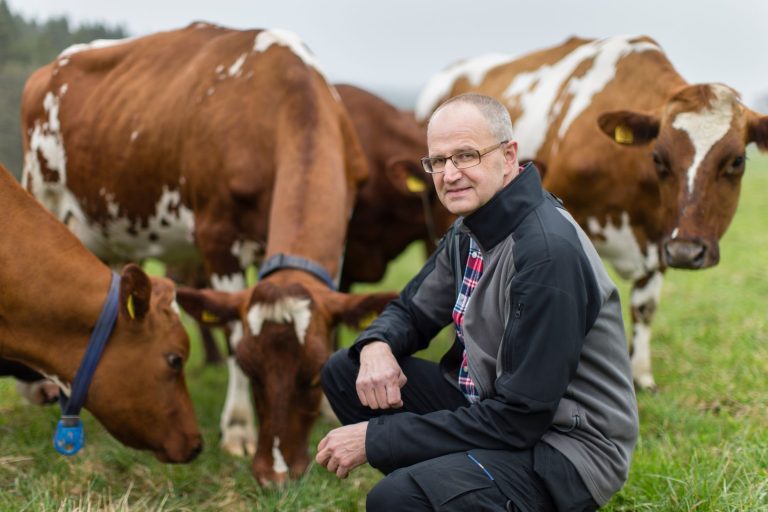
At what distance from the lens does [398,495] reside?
2.67 m

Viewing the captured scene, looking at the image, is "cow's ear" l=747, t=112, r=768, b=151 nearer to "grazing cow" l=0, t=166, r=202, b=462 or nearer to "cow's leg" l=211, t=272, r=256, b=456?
"cow's leg" l=211, t=272, r=256, b=456

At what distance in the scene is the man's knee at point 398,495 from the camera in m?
2.66

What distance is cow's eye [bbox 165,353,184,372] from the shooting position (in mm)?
4070

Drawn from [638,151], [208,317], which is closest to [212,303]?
[208,317]

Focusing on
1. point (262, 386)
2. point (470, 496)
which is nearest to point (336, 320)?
point (262, 386)

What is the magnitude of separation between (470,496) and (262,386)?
159 cm

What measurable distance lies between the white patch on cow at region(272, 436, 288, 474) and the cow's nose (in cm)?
243

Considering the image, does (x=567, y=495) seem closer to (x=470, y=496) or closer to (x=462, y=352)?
(x=470, y=496)

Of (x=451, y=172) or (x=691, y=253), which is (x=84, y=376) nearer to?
(x=451, y=172)

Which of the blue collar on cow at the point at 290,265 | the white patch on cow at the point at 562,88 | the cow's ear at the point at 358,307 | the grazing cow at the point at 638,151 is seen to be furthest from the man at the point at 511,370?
the white patch on cow at the point at 562,88

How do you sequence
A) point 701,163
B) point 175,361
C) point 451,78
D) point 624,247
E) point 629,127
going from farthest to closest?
point 451,78 → point 624,247 → point 629,127 → point 701,163 → point 175,361

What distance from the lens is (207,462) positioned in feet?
15.0

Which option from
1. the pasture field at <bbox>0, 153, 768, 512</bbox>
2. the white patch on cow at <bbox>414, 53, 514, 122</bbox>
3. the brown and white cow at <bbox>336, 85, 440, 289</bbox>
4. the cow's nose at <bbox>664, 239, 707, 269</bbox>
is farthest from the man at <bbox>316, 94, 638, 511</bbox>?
the white patch on cow at <bbox>414, 53, 514, 122</bbox>

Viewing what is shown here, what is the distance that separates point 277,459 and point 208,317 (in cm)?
89
